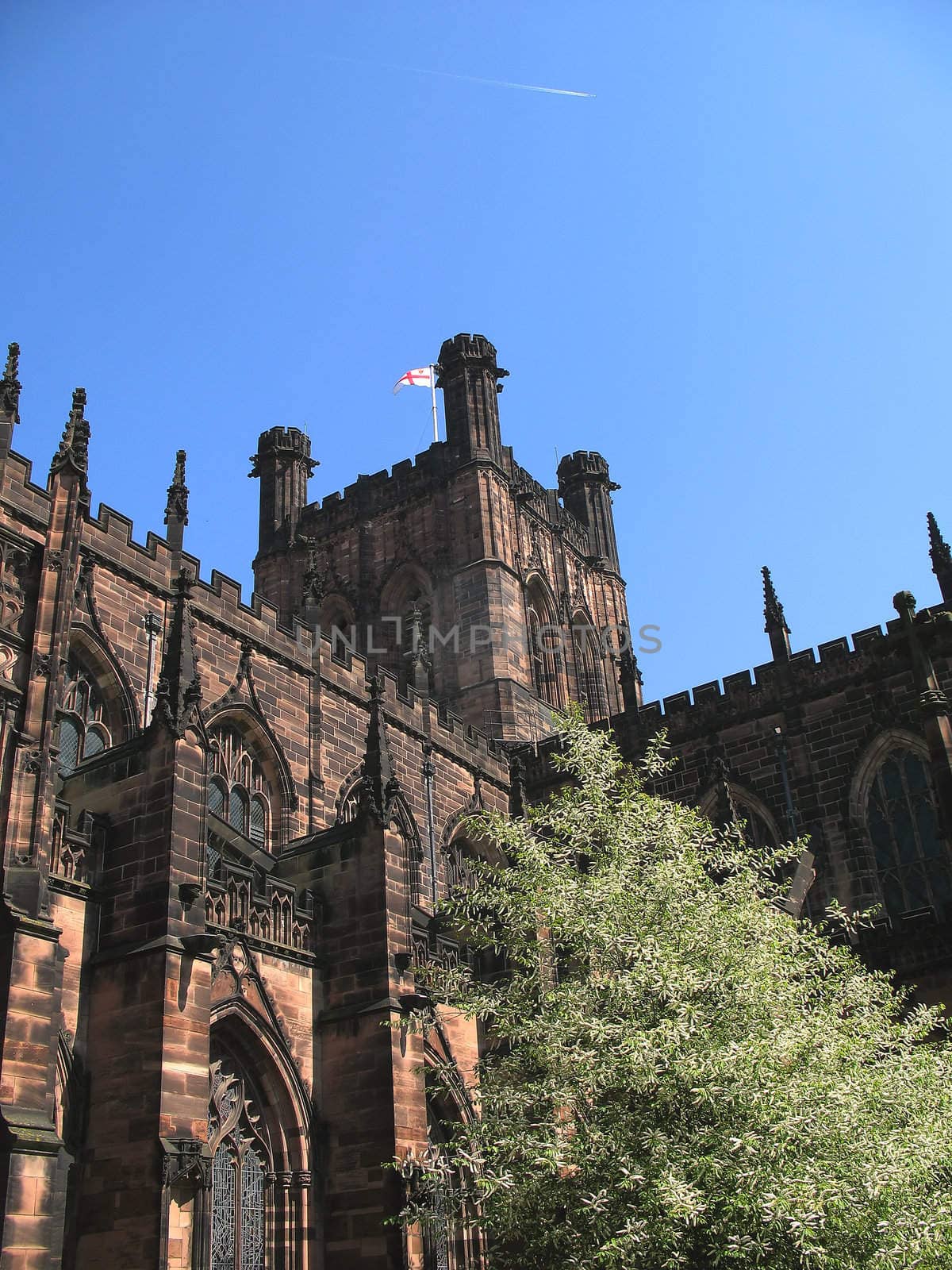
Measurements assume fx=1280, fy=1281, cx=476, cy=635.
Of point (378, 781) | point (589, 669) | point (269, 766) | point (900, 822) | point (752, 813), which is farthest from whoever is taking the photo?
point (589, 669)

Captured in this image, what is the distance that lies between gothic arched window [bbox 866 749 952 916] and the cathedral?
0.05 meters

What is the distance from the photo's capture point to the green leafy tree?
37.4 ft

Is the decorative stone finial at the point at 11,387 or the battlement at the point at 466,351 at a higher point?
the battlement at the point at 466,351

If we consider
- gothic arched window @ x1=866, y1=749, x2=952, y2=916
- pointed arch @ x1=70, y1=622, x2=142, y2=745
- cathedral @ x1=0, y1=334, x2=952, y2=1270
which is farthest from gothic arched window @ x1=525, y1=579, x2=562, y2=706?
pointed arch @ x1=70, y1=622, x2=142, y2=745

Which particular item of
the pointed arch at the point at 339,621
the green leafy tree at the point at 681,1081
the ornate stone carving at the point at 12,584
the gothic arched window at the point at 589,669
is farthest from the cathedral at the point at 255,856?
the gothic arched window at the point at 589,669

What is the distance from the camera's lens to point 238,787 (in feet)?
73.2

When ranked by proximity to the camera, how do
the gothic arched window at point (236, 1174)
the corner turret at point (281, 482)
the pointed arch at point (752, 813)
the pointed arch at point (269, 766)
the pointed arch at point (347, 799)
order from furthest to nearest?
the corner turret at point (281, 482) < the pointed arch at point (752, 813) < the pointed arch at point (347, 799) < the pointed arch at point (269, 766) < the gothic arched window at point (236, 1174)

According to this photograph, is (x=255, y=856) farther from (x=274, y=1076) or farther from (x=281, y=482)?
(x=281, y=482)

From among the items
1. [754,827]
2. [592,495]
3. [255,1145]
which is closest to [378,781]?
[255,1145]

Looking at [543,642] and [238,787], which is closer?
[238,787]

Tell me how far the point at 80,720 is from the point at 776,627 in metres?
16.0

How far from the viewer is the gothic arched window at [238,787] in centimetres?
2172

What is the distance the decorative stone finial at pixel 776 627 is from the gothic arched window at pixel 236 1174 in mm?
17066

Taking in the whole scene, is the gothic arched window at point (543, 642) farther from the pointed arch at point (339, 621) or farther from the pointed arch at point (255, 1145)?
the pointed arch at point (255, 1145)
